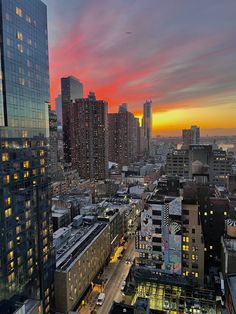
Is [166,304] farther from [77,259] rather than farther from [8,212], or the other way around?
[8,212]

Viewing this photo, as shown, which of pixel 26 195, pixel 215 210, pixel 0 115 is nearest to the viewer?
pixel 0 115

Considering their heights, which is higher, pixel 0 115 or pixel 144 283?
pixel 0 115

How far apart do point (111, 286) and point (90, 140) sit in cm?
13292

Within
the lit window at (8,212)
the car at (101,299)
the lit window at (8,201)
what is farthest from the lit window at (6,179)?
the car at (101,299)

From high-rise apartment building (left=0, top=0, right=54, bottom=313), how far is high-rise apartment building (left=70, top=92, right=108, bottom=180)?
130917mm

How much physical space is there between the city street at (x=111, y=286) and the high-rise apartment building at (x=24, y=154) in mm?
10161

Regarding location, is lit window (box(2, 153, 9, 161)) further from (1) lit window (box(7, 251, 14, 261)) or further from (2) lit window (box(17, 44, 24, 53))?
(2) lit window (box(17, 44, 24, 53))

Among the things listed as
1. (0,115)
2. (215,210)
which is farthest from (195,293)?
(0,115)

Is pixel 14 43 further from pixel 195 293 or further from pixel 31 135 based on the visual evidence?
pixel 195 293

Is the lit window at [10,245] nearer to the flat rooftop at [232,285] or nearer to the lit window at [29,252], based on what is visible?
the lit window at [29,252]

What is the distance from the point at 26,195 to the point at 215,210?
4833cm

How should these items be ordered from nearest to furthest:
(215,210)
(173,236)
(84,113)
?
(173,236)
(215,210)
(84,113)

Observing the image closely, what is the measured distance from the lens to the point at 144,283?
48781 millimetres

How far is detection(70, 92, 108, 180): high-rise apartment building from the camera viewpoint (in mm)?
183375
